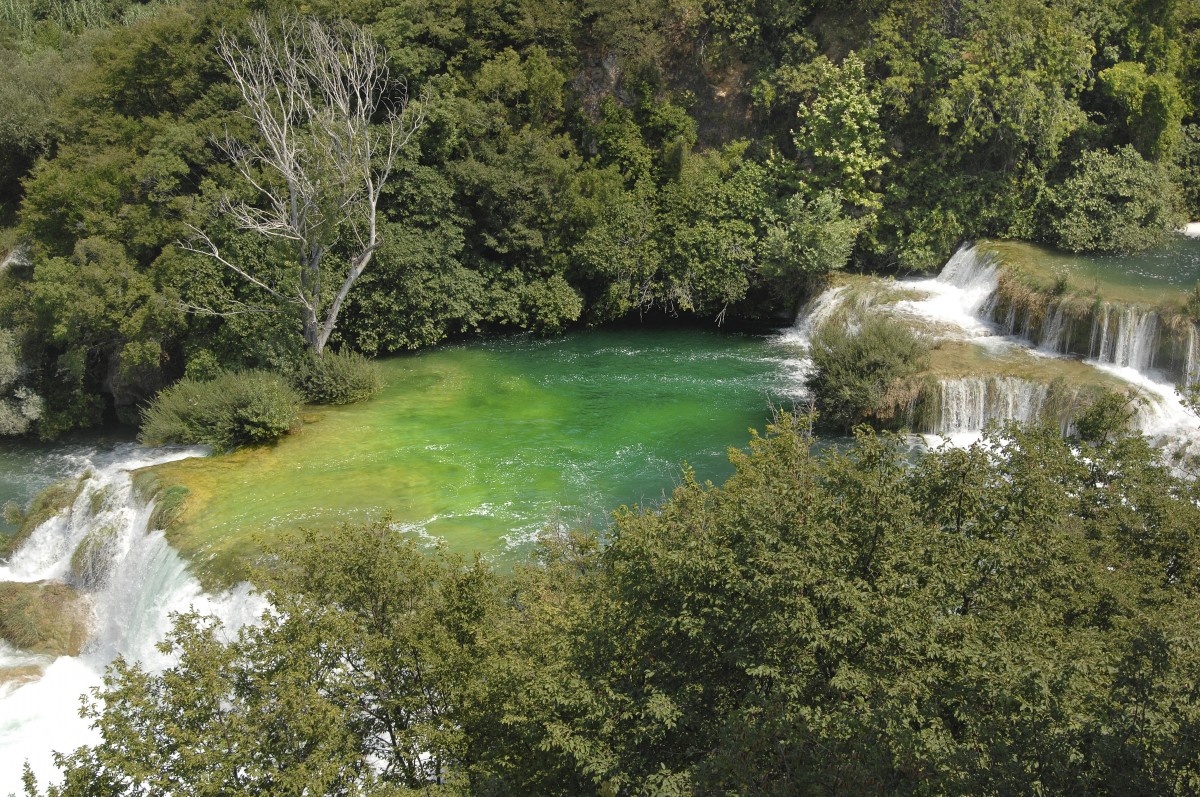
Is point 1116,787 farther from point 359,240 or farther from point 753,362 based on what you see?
point 359,240

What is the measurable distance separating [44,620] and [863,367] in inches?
753

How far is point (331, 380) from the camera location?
A: 26203 millimetres

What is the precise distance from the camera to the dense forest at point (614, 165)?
92.6ft

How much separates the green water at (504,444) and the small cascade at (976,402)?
440cm

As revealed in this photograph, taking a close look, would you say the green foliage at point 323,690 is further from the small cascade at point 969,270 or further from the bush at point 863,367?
the small cascade at point 969,270

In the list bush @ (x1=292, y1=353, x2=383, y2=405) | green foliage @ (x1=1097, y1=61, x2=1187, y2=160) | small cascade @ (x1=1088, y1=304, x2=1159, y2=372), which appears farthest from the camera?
green foliage @ (x1=1097, y1=61, x2=1187, y2=160)

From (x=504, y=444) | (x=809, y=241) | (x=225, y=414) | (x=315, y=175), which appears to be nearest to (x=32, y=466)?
(x=225, y=414)

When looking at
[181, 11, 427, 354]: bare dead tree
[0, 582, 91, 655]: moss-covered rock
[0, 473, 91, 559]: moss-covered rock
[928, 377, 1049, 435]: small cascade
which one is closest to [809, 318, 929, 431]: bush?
[928, 377, 1049, 435]: small cascade

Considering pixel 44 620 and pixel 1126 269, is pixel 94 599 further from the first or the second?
pixel 1126 269

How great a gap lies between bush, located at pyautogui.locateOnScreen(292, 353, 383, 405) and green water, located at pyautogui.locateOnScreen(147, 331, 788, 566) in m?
0.64

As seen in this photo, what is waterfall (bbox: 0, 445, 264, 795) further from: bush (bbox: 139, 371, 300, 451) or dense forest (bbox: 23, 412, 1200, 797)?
dense forest (bbox: 23, 412, 1200, 797)

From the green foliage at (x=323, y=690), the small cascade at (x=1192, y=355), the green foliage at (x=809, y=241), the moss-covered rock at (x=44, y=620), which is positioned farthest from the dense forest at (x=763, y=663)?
the green foliage at (x=809, y=241)

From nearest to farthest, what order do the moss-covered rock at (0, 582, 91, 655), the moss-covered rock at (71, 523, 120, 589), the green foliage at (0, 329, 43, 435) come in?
the moss-covered rock at (0, 582, 91, 655) < the moss-covered rock at (71, 523, 120, 589) < the green foliage at (0, 329, 43, 435)

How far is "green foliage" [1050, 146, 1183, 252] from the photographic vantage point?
94.9 ft
